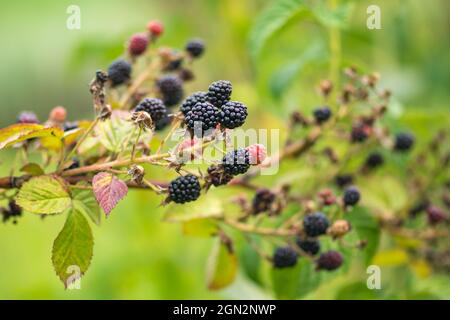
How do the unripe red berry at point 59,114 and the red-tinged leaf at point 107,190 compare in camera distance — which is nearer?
the red-tinged leaf at point 107,190

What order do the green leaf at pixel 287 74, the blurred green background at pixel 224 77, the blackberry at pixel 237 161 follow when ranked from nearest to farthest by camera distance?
the blackberry at pixel 237 161
the green leaf at pixel 287 74
the blurred green background at pixel 224 77

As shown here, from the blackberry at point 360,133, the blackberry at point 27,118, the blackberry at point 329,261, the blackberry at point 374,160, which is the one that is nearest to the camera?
the blackberry at point 27,118

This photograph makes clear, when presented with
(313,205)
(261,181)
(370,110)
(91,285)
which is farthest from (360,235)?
(91,285)

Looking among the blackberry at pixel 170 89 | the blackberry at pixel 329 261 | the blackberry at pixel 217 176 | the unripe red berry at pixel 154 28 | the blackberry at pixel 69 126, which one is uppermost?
the unripe red berry at pixel 154 28

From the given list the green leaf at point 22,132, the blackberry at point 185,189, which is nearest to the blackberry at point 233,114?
the blackberry at point 185,189

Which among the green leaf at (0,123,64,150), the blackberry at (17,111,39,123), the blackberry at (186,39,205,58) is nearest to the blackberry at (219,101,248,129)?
the green leaf at (0,123,64,150)

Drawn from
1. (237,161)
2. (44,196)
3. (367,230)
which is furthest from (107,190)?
(367,230)

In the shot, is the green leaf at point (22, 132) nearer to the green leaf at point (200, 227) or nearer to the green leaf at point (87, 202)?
the green leaf at point (87, 202)

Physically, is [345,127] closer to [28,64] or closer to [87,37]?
[87,37]

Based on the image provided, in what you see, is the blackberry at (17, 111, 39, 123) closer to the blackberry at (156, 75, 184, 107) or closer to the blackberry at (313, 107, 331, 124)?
the blackberry at (156, 75, 184, 107)
